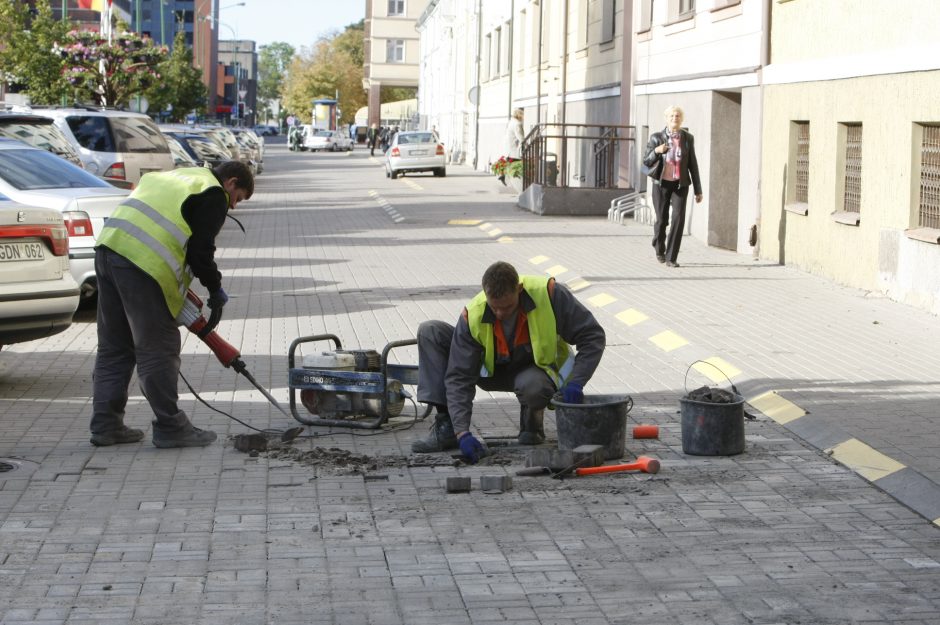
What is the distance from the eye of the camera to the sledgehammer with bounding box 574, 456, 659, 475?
7.37 metres

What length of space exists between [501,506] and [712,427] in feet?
5.08

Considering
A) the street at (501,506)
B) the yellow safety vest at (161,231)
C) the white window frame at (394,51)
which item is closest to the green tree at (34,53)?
the street at (501,506)

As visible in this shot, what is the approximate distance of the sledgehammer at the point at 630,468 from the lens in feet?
24.2

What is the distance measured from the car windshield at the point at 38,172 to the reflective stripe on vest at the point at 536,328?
7.05 meters

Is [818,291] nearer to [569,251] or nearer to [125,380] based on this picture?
[569,251]

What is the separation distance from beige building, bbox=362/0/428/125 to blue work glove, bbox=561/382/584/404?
4062 inches

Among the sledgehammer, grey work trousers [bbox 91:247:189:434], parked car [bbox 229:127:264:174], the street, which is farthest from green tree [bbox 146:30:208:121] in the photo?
the sledgehammer

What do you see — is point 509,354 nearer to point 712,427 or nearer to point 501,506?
point 712,427

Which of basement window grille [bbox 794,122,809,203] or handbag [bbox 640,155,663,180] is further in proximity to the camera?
basement window grille [bbox 794,122,809,203]

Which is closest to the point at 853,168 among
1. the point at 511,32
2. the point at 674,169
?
the point at 674,169

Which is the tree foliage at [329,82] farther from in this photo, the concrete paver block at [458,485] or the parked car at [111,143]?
the concrete paver block at [458,485]

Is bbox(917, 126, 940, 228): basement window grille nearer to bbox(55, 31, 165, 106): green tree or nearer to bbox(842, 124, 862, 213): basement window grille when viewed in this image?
bbox(842, 124, 862, 213): basement window grille

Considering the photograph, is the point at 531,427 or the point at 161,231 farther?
the point at 531,427

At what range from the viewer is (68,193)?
13.5 metres
